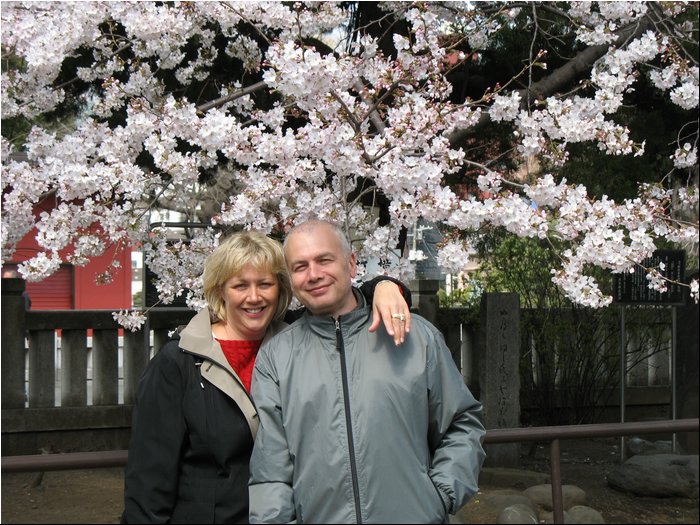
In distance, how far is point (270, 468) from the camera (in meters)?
2.21

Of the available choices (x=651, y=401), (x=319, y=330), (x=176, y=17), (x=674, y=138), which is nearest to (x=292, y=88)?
(x=176, y=17)

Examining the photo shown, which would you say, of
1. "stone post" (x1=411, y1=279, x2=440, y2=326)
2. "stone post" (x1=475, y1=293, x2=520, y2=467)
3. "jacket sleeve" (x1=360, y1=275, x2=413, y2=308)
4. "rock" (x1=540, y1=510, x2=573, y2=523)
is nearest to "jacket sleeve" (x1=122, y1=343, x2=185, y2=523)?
"jacket sleeve" (x1=360, y1=275, x2=413, y2=308)

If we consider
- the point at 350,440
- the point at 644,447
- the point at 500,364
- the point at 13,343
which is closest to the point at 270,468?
the point at 350,440

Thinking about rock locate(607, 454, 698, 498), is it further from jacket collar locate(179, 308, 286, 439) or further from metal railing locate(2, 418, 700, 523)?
jacket collar locate(179, 308, 286, 439)

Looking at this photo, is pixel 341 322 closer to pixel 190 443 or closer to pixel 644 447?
pixel 190 443

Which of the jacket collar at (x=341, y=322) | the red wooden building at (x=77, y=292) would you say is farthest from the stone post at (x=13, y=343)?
the red wooden building at (x=77, y=292)

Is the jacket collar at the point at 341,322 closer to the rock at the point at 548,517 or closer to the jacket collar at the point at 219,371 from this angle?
the jacket collar at the point at 219,371

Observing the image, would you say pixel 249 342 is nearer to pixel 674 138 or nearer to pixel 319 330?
pixel 319 330

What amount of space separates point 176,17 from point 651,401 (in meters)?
6.58

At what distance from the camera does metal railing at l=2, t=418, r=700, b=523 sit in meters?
2.66

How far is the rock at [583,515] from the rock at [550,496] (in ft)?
0.08

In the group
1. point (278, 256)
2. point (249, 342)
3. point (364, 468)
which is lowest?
Answer: point (364, 468)

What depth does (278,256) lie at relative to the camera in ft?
8.23

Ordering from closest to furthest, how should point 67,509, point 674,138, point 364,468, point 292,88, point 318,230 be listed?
point 364,468 → point 318,230 → point 67,509 → point 292,88 → point 674,138
